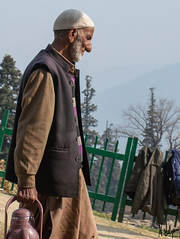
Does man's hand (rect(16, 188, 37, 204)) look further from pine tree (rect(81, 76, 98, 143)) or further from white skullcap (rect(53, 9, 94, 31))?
pine tree (rect(81, 76, 98, 143))

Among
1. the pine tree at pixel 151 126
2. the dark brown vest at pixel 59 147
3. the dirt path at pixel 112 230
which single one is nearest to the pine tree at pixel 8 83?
the pine tree at pixel 151 126

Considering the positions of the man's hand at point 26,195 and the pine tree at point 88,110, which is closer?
the man's hand at point 26,195

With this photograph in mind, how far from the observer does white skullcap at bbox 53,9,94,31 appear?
10.4ft

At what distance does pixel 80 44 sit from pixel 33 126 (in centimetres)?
70

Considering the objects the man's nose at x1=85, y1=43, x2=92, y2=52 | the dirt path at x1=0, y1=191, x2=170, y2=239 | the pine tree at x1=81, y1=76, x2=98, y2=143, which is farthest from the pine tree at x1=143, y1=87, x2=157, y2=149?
the man's nose at x1=85, y1=43, x2=92, y2=52

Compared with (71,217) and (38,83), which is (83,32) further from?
(71,217)

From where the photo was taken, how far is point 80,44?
3201 millimetres

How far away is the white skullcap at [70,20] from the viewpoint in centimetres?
316

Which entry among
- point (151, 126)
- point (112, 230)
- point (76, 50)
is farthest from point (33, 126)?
point (151, 126)

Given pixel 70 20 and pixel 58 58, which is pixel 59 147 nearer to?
pixel 58 58

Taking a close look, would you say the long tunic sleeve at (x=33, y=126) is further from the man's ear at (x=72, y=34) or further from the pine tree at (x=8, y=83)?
the pine tree at (x=8, y=83)

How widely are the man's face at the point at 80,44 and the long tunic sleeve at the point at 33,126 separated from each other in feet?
1.24

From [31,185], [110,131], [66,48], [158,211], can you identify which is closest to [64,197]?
[31,185]

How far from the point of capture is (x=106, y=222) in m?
8.45
